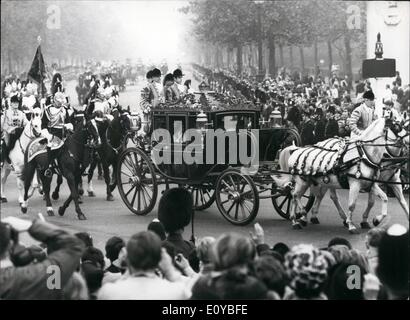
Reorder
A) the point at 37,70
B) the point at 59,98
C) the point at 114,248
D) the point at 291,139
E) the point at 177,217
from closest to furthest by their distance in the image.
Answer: the point at 114,248 < the point at 177,217 < the point at 291,139 < the point at 59,98 < the point at 37,70

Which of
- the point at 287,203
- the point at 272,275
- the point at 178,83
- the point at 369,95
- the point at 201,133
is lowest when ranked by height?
the point at 287,203

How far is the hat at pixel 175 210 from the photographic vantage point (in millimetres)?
6711

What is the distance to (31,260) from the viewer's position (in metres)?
4.87

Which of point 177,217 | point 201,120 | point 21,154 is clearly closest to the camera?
point 177,217

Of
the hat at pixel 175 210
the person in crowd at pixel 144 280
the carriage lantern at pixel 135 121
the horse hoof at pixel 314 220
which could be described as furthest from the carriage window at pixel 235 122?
the person in crowd at pixel 144 280

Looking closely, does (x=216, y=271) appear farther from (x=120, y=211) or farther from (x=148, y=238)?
(x=120, y=211)

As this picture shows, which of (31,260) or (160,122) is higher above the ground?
(160,122)

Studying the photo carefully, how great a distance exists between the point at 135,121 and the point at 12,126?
2.03 m

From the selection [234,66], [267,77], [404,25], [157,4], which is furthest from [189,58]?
[404,25]

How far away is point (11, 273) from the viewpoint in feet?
15.5

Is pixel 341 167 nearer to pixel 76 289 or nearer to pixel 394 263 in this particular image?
pixel 394 263

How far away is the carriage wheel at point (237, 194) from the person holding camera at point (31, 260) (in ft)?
16.5

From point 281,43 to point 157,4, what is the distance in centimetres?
186

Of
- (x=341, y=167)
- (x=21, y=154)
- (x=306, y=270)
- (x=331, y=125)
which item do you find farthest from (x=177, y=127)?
(x=306, y=270)
